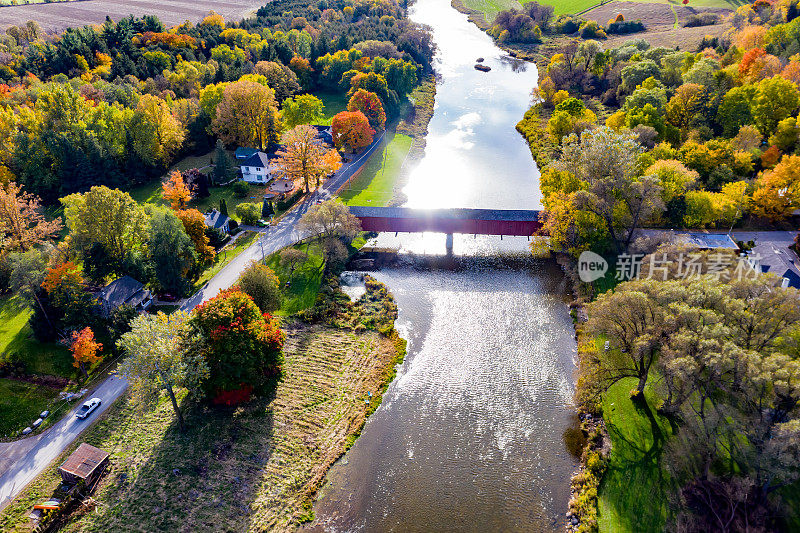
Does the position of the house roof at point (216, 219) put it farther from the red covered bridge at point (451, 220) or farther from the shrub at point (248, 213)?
the red covered bridge at point (451, 220)

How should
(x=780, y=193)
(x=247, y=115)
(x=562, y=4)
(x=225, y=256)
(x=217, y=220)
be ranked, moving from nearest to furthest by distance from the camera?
(x=780, y=193)
(x=225, y=256)
(x=217, y=220)
(x=247, y=115)
(x=562, y=4)

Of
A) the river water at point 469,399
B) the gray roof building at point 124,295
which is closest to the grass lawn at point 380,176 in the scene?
the river water at point 469,399

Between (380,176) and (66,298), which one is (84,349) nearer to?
(66,298)

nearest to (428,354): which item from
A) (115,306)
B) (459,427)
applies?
(459,427)

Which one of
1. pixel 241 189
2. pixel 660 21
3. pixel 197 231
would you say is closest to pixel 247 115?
pixel 241 189

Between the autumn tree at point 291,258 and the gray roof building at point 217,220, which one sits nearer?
the autumn tree at point 291,258

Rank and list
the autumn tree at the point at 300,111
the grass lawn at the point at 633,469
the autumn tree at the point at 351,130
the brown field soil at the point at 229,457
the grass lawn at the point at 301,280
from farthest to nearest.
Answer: the autumn tree at the point at 300,111 → the autumn tree at the point at 351,130 → the grass lawn at the point at 301,280 → the brown field soil at the point at 229,457 → the grass lawn at the point at 633,469
